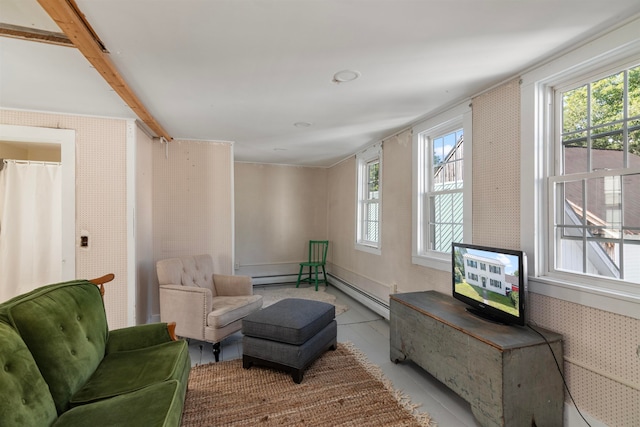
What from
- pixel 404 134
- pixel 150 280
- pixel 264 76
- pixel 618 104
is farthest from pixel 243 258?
pixel 618 104

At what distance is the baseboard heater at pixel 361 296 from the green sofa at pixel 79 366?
2.42 meters

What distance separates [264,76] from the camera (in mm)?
2023

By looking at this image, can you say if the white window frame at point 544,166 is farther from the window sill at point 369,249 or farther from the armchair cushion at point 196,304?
the armchair cushion at point 196,304

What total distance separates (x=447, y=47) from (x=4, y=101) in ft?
11.2

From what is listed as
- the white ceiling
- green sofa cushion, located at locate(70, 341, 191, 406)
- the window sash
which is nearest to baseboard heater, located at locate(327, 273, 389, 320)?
the window sash

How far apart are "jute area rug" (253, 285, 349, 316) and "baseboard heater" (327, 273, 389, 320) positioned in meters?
0.26

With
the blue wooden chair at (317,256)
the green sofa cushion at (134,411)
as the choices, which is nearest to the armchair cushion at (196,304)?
the green sofa cushion at (134,411)

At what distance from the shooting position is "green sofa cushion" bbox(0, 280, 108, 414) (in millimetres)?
1415

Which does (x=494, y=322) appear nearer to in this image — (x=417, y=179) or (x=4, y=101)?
(x=417, y=179)

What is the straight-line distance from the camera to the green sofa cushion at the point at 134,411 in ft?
4.05

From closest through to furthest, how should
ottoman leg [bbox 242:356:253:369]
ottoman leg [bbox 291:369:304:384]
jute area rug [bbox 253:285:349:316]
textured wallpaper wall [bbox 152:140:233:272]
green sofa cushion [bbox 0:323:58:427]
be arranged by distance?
green sofa cushion [bbox 0:323:58:427] < ottoman leg [bbox 291:369:304:384] < ottoman leg [bbox 242:356:253:369] < textured wallpaper wall [bbox 152:140:233:272] < jute area rug [bbox 253:285:349:316]

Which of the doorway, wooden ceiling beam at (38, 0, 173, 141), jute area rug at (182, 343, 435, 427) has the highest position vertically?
wooden ceiling beam at (38, 0, 173, 141)

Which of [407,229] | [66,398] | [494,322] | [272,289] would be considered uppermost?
[407,229]

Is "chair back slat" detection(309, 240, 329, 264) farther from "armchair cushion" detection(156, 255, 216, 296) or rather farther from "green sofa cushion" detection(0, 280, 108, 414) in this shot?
"green sofa cushion" detection(0, 280, 108, 414)
